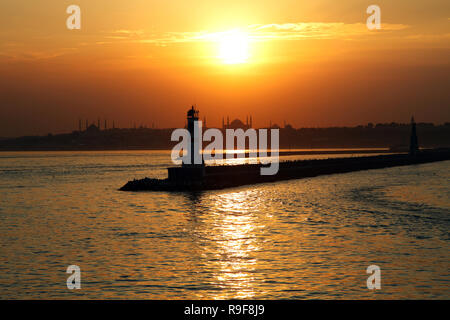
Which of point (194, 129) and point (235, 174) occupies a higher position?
point (194, 129)

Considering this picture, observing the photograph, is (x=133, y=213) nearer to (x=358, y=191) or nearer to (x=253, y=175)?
(x=358, y=191)

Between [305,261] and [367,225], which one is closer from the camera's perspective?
[305,261]

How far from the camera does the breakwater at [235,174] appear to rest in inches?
2318

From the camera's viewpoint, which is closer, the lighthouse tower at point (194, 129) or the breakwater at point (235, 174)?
the lighthouse tower at point (194, 129)

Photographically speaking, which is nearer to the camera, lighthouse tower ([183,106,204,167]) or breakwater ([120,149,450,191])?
lighthouse tower ([183,106,204,167])

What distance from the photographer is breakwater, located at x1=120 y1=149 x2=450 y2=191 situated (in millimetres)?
58875

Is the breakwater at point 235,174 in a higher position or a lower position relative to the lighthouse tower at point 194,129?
lower

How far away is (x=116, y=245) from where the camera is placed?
82.3 ft

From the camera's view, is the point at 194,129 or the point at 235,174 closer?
the point at 194,129

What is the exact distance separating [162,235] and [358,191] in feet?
125

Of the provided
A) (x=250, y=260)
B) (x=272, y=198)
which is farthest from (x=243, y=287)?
(x=272, y=198)

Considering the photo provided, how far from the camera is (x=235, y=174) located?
7062 centimetres

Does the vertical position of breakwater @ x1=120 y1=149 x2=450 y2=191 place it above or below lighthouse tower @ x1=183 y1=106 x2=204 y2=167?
below
